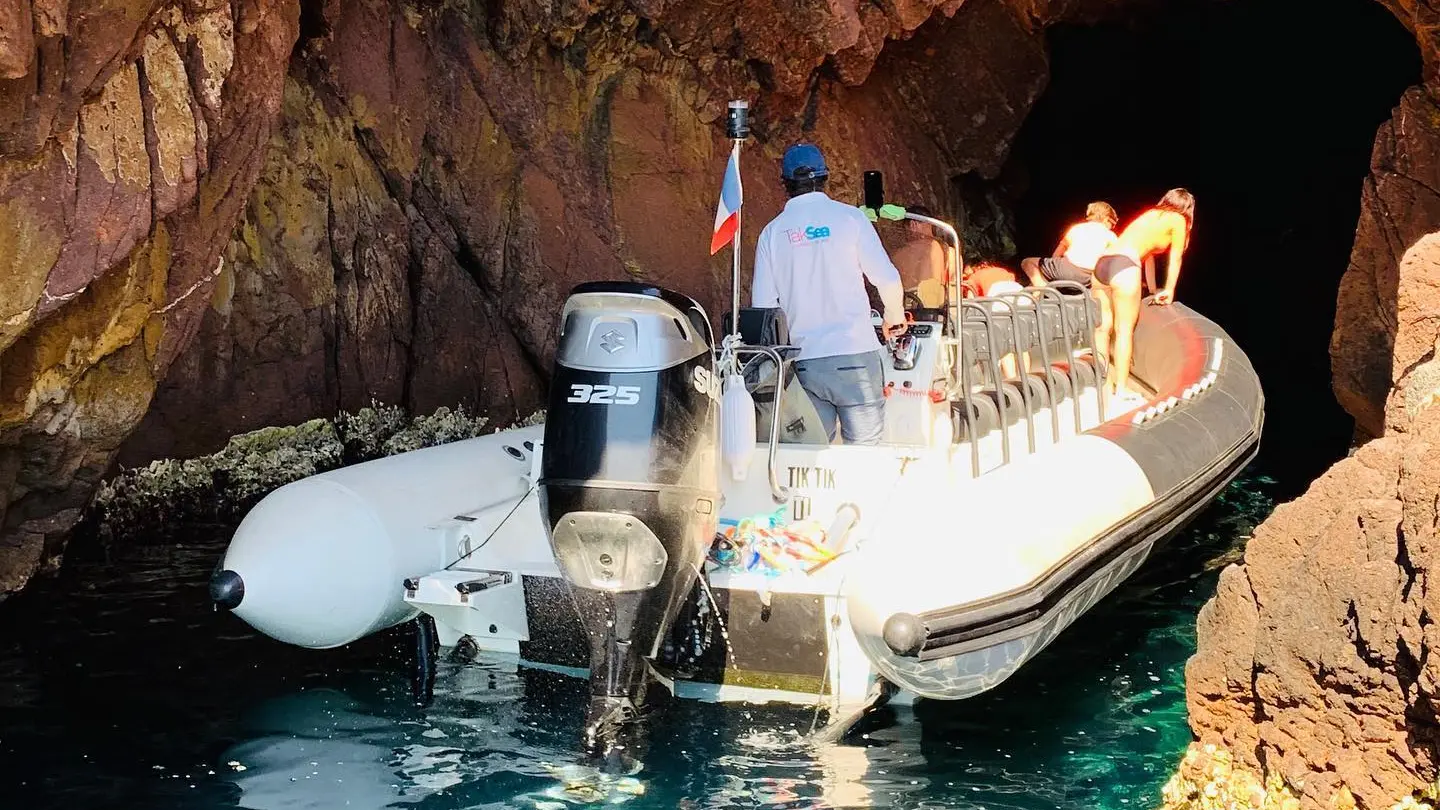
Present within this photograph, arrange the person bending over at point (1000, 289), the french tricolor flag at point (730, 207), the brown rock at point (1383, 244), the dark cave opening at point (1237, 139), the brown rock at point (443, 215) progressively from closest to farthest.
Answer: the french tricolor flag at point (730, 207) → the person bending over at point (1000, 289) → the brown rock at point (1383, 244) → the brown rock at point (443, 215) → the dark cave opening at point (1237, 139)

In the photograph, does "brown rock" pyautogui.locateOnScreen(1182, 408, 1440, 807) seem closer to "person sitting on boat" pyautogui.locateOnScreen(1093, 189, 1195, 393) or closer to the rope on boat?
the rope on boat

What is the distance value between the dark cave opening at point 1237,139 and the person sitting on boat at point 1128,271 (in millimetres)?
7417

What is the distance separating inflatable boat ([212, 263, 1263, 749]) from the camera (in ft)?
14.4

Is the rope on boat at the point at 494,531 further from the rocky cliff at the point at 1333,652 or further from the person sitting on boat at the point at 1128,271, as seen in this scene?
the person sitting on boat at the point at 1128,271

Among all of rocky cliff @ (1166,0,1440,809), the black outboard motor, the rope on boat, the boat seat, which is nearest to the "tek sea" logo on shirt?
→ the black outboard motor

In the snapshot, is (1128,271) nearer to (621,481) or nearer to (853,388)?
(853,388)

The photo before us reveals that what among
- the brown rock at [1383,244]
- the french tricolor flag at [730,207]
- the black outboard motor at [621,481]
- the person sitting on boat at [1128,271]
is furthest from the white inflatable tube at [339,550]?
the brown rock at [1383,244]

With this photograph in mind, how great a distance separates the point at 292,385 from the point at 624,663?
5103 mm

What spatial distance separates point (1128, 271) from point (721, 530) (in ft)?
13.6

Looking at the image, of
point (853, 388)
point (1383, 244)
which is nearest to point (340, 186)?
point (853, 388)

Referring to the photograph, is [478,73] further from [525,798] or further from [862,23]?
[525,798]

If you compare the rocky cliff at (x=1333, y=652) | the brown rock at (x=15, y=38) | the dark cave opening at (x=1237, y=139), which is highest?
the dark cave opening at (x=1237, y=139)

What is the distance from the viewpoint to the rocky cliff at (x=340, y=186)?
5180 millimetres

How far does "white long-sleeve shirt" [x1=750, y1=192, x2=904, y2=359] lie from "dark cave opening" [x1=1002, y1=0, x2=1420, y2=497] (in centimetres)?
1118
